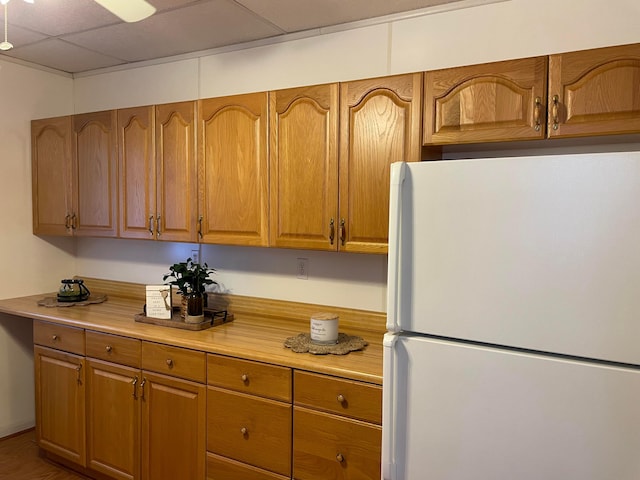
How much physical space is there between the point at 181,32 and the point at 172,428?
2.03 m

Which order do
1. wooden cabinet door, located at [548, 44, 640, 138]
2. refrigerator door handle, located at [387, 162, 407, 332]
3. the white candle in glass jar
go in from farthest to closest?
the white candle in glass jar, wooden cabinet door, located at [548, 44, 640, 138], refrigerator door handle, located at [387, 162, 407, 332]

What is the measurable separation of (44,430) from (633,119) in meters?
A: 3.29

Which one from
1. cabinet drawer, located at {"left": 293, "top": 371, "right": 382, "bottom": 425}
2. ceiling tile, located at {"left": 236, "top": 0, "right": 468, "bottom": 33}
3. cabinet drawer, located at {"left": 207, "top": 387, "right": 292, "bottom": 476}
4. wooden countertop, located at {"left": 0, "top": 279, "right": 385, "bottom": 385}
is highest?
ceiling tile, located at {"left": 236, "top": 0, "right": 468, "bottom": 33}

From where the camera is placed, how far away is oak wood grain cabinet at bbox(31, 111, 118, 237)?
2.87 meters

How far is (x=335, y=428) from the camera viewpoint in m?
1.86

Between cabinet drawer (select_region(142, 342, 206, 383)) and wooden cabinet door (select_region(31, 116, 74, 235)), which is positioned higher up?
wooden cabinet door (select_region(31, 116, 74, 235))

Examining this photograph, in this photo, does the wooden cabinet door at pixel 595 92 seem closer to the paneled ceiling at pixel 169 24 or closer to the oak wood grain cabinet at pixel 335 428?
the paneled ceiling at pixel 169 24

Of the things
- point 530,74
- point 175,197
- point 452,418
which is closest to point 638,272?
point 452,418

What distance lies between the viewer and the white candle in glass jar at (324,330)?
212 centimetres

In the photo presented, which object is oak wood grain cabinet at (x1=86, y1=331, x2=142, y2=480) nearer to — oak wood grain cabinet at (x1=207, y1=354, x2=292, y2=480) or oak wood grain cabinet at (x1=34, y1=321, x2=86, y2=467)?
oak wood grain cabinet at (x1=34, y1=321, x2=86, y2=467)

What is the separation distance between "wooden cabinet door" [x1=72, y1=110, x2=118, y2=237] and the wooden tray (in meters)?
0.63

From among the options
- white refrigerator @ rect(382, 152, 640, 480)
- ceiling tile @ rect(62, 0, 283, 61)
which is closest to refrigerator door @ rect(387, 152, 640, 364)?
white refrigerator @ rect(382, 152, 640, 480)

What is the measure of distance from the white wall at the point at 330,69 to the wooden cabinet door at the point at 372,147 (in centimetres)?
34

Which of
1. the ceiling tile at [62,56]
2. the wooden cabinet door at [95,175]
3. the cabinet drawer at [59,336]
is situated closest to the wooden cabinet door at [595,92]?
the wooden cabinet door at [95,175]
